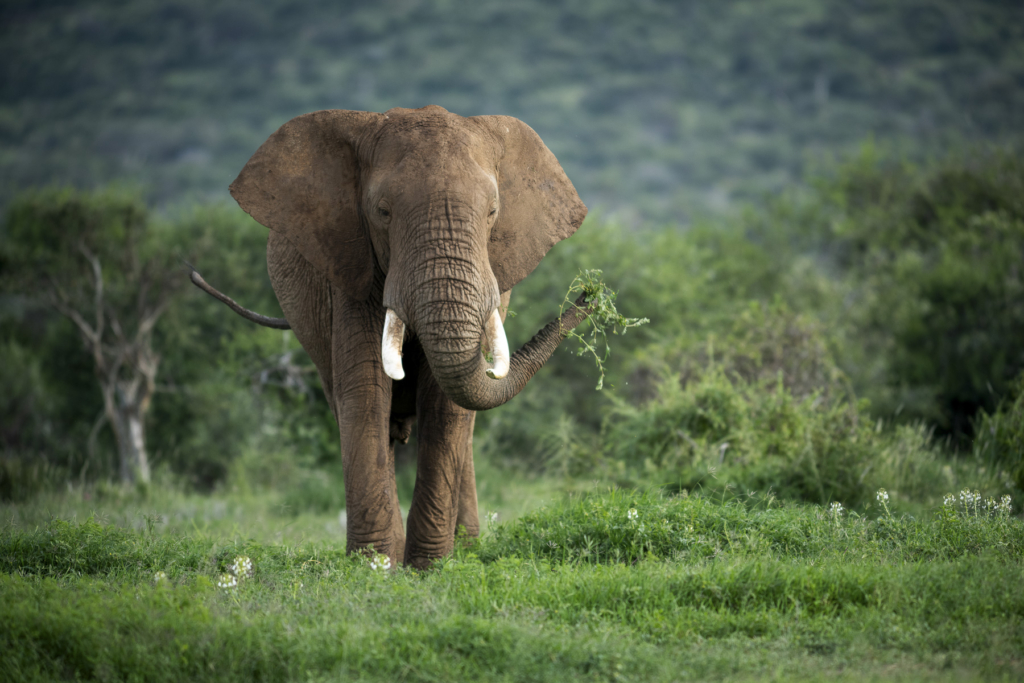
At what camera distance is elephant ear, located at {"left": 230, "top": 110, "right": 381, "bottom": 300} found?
6.50 m

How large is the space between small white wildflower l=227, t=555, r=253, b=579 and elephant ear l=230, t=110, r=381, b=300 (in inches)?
77.2

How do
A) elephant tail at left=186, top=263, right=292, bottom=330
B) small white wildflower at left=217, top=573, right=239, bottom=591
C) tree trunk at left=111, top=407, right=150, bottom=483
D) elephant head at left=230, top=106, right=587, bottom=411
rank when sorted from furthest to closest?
tree trunk at left=111, top=407, right=150, bottom=483 → elephant tail at left=186, top=263, right=292, bottom=330 → elephant head at left=230, top=106, right=587, bottom=411 → small white wildflower at left=217, top=573, right=239, bottom=591

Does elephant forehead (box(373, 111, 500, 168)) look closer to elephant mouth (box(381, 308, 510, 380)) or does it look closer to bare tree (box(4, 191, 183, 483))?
elephant mouth (box(381, 308, 510, 380))

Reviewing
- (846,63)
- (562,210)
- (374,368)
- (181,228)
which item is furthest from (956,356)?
(846,63)

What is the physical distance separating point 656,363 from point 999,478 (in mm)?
5454

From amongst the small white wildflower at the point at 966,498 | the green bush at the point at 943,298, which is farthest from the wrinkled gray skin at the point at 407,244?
the green bush at the point at 943,298

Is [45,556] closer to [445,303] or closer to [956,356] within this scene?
[445,303]

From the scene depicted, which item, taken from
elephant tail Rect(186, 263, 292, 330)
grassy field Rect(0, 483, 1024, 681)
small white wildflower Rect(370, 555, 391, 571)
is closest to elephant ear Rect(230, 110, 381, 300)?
elephant tail Rect(186, 263, 292, 330)

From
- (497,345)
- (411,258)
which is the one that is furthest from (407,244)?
(497,345)

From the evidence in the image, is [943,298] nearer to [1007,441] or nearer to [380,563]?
[1007,441]

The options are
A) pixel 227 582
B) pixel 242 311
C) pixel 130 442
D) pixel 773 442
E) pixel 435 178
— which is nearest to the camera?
pixel 227 582

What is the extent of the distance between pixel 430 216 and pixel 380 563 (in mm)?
2296

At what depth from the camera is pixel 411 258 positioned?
18.7 ft

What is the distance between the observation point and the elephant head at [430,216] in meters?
5.61
